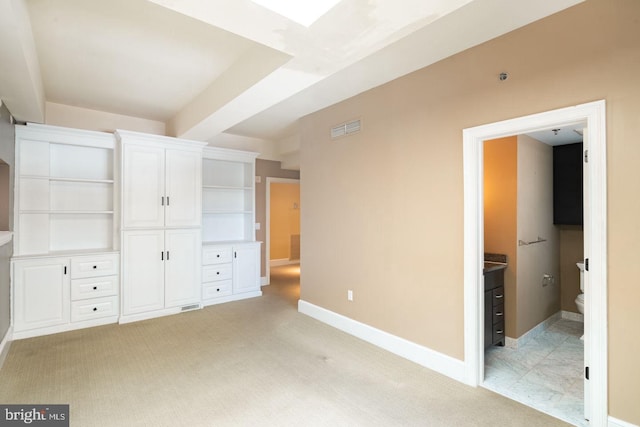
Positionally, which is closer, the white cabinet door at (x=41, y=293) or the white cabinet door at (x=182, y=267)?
the white cabinet door at (x=41, y=293)

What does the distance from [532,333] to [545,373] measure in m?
0.87

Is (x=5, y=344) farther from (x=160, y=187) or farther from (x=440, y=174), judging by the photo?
(x=440, y=174)

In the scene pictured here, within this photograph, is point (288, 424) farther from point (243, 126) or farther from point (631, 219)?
point (243, 126)

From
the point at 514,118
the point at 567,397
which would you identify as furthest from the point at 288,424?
the point at 514,118

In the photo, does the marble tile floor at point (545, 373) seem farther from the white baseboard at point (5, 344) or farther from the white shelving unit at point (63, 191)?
the white shelving unit at point (63, 191)

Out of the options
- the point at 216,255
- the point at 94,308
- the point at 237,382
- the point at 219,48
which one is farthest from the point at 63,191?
the point at 237,382

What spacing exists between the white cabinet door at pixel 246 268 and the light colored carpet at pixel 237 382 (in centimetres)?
133

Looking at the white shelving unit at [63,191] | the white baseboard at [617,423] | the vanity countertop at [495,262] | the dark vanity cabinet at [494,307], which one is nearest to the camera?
the white baseboard at [617,423]

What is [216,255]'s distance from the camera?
188 inches

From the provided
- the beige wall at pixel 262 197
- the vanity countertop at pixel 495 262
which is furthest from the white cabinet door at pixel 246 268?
the vanity countertop at pixel 495 262

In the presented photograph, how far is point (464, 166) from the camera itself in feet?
8.23

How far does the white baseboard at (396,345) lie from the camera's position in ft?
8.52

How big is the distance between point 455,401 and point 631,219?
1.65m

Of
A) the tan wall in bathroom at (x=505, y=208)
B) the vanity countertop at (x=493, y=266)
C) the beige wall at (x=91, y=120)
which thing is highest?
the beige wall at (x=91, y=120)
